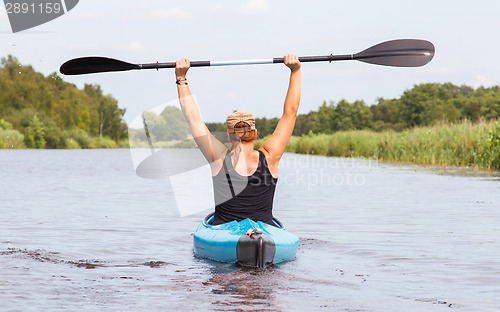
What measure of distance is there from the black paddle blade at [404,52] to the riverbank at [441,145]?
7669 millimetres

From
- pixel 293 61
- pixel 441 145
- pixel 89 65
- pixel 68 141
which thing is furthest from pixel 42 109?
pixel 293 61

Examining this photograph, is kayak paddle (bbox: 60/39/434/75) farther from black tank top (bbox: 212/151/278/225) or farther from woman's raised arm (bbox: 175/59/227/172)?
black tank top (bbox: 212/151/278/225)

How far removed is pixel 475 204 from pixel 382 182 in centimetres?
573

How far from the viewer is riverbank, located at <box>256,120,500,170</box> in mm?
20469

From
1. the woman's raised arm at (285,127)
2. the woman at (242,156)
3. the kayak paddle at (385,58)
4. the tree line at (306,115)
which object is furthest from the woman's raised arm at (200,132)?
the tree line at (306,115)

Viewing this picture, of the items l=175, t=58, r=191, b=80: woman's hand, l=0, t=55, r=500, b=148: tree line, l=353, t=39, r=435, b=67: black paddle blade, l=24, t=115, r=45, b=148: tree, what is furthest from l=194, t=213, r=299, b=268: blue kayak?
l=24, t=115, r=45, b=148: tree

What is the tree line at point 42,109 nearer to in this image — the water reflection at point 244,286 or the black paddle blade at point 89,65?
the black paddle blade at point 89,65

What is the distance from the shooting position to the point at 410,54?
8008 millimetres

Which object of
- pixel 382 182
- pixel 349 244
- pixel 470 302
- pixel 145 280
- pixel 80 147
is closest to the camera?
pixel 470 302

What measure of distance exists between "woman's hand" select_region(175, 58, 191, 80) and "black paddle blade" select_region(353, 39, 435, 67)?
288cm

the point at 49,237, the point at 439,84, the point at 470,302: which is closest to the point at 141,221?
the point at 49,237

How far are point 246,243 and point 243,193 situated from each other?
510 mm

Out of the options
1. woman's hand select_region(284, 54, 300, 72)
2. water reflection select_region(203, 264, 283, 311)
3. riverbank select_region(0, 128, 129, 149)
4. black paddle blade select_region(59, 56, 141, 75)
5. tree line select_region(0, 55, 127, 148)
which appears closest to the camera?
water reflection select_region(203, 264, 283, 311)

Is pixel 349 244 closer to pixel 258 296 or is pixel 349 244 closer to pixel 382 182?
pixel 258 296
